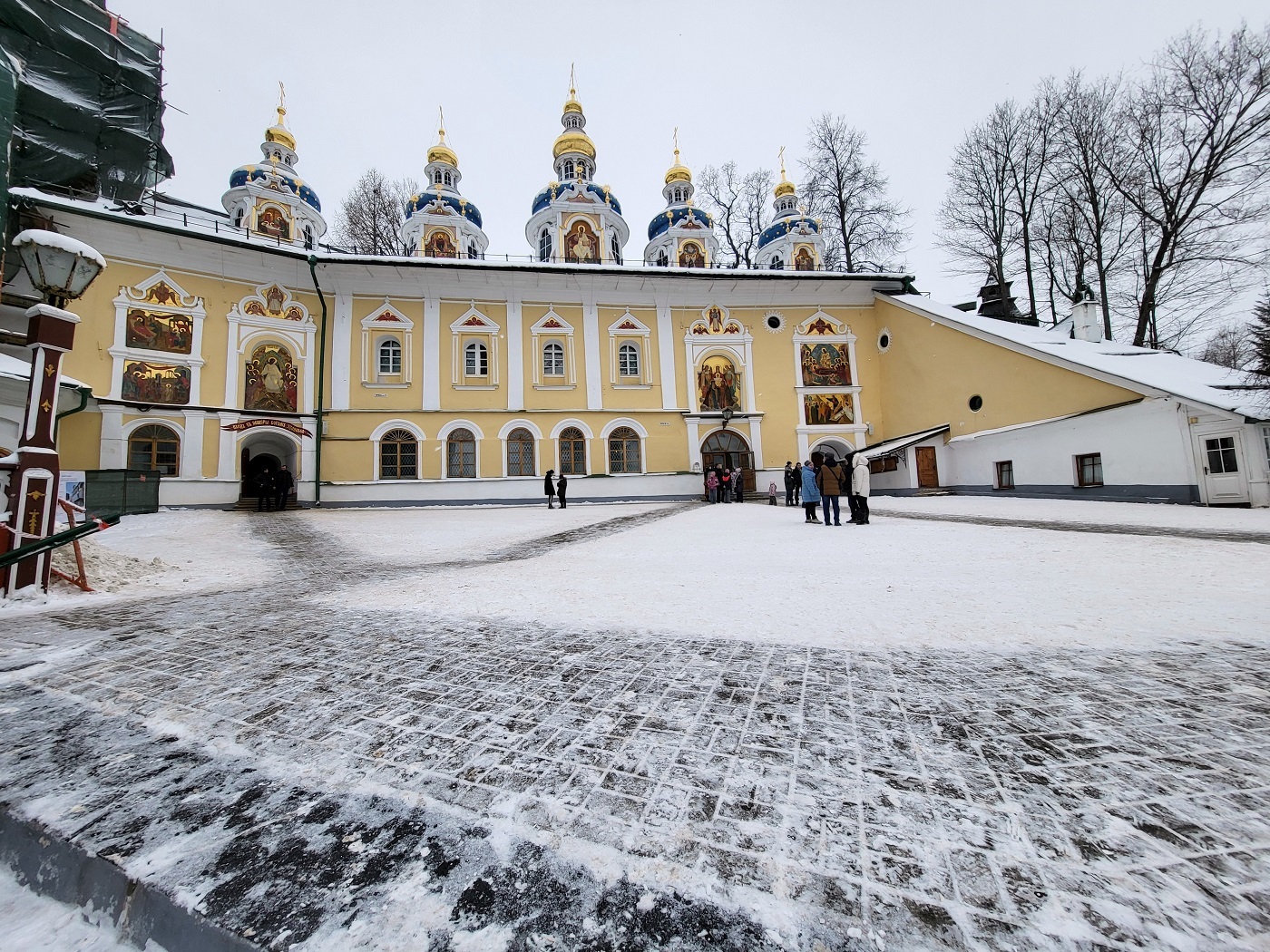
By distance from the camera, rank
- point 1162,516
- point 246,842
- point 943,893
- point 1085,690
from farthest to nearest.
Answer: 1. point 1162,516
2. point 1085,690
3. point 246,842
4. point 943,893

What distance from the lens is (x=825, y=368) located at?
23.1 meters

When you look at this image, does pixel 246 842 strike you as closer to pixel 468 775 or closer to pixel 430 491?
pixel 468 775

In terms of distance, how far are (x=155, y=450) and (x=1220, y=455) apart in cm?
2956

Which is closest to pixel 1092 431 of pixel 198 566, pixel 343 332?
pixel 198 566

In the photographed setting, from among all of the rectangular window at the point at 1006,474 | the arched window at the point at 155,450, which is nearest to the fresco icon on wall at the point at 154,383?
the arched window at the point at 155,450

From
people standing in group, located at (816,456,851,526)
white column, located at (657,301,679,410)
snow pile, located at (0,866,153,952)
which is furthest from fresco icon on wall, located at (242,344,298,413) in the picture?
snow pile, located at (0,866,153,952)

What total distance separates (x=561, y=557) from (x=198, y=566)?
4156 mm

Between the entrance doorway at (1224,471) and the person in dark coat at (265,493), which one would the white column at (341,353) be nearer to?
the person in dark coat at (265,493)

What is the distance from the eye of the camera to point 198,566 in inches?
229

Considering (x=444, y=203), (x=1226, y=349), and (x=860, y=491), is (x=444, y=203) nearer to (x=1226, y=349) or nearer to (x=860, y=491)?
(x=860, y=491)

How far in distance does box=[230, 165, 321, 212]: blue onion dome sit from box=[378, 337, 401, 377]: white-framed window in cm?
1244

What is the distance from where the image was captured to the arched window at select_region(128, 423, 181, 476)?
16609mm

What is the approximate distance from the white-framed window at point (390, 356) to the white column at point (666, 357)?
35.7ft

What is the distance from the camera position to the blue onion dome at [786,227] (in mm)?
27875
